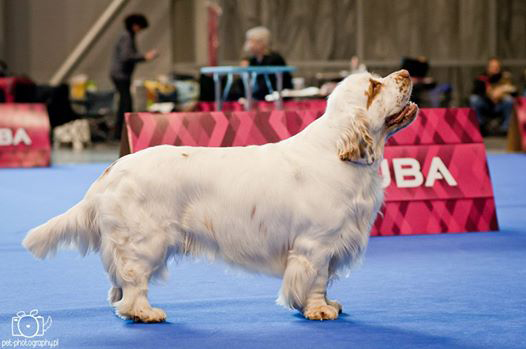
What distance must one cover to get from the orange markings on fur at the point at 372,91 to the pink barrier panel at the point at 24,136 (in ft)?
30.3

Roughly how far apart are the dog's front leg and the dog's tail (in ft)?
2.73

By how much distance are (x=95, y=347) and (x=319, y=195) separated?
110 centimetres

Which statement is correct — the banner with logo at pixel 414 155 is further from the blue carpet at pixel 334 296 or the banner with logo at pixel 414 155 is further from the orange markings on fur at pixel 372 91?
the orange markings on fur at pixel 372 91

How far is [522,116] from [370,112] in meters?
10.3

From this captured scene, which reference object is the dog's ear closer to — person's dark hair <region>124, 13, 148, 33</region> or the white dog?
the white dog

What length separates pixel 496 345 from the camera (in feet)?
10.8

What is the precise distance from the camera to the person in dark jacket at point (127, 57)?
47.2 feet

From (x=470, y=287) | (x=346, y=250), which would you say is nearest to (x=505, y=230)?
(x=470, y=287)

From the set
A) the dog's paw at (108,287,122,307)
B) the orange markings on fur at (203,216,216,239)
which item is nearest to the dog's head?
the orange markings on fur at (203,216,216,239)

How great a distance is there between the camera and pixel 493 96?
17594 mm

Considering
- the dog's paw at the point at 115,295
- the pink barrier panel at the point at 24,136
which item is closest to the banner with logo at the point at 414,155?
the dog's paw at the point at 115,295

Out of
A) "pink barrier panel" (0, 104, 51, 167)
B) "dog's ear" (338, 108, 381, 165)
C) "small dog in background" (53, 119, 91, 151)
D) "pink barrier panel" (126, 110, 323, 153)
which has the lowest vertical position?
"small dog in background" (53, 119, 91, 151)

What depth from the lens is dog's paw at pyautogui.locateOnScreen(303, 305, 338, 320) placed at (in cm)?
379

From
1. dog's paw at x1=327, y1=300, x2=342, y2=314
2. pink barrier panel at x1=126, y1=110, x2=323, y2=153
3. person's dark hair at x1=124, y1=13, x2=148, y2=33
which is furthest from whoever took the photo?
person's dark hair at x1=124, y1=13, x2=148, y2=33
